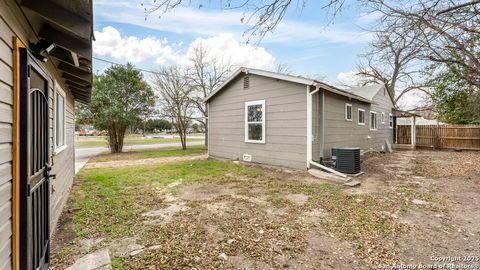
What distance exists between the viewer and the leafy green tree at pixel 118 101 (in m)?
14.7

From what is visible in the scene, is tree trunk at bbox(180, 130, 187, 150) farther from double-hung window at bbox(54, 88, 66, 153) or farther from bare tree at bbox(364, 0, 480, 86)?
bare tree at bbox(364, 0, 480, 86)

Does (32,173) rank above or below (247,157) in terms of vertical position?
above

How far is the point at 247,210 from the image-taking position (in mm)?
4430

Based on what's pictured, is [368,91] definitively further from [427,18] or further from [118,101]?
[118,101]

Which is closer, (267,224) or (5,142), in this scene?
(5,142)

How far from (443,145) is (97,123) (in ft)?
69.7

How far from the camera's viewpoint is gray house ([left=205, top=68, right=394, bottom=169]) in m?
7.86

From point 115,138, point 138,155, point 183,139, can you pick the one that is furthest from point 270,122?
point 115,138

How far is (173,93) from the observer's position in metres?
18.5

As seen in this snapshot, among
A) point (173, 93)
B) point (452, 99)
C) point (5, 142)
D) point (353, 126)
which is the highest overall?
point (173, 93)

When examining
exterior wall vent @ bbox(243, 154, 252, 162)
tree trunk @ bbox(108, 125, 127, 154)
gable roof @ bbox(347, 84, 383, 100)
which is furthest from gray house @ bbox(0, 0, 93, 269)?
tree trunk @ bbox(108, 125, 127, 154)

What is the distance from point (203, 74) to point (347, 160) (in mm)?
14850

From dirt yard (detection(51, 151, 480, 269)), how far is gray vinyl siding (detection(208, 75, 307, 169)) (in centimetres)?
169

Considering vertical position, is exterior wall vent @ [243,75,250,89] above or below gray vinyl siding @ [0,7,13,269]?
above
